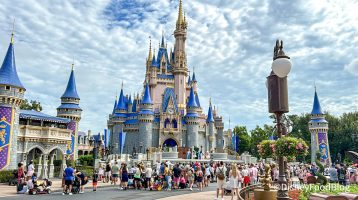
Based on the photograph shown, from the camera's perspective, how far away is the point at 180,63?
69562mm

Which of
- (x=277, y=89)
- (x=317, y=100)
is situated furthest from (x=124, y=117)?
(x=277, y=89)

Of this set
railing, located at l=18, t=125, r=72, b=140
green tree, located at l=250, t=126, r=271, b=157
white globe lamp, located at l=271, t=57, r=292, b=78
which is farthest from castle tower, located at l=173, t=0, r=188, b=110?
white globe lamp, located at l=271, t=57, r=292, b=78

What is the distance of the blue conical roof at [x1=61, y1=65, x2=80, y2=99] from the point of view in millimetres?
40938

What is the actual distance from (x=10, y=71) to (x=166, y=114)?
3898 cm

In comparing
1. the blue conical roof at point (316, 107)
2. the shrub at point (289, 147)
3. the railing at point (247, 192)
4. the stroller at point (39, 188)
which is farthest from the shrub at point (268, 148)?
the blue conical roof at point (316, 107)

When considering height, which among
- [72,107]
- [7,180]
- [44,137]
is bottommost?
[7,180]

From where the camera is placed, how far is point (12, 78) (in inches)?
1035

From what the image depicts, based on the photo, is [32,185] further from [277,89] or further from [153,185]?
[277,89]

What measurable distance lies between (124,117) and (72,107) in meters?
27.2

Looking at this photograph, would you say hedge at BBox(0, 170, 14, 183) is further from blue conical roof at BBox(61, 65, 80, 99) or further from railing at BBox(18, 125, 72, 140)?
blue conical roof at BBox(61, 65, 80, 99)

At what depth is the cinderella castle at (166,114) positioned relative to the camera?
6158 cm

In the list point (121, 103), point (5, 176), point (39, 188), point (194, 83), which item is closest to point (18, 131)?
point (5, 176)

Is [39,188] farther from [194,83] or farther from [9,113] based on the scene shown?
[194,83]

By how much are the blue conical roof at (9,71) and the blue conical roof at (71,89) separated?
1380 centimetres
